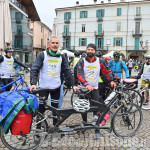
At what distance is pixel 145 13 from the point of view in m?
32.1

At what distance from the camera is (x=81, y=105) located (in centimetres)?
279

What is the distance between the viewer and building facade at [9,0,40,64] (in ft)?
71.6

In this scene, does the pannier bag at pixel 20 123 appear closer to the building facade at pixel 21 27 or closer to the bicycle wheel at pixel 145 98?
the bicycle wheel at pixel 145 98

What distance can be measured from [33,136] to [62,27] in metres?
35.6

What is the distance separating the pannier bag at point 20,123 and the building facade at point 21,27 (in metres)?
21.1

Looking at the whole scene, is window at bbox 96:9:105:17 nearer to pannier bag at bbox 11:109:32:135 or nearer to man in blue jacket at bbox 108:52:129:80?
man in blue jacket at bbox 108:52:129:80

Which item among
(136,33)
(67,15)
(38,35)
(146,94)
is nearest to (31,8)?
(67,15)

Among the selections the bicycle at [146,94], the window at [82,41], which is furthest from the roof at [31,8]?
the bicycle at [146,94]

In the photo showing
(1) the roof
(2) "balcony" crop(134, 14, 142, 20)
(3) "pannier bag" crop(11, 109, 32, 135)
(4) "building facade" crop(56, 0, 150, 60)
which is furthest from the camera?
(4) "building facade" crop(56, 0, 150, 60)

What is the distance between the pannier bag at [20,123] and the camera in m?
2.40

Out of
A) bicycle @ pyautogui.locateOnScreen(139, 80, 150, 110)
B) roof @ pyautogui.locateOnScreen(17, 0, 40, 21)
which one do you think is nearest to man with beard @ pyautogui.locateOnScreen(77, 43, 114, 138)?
bicycle @ pyautogui.locateOnScreen(139, 80, 150, 110)

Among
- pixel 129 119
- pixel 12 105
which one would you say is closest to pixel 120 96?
pixel 129 119

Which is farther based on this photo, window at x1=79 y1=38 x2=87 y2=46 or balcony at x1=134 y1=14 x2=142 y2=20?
window at x1=79 y1=38 x2=87 y2=46

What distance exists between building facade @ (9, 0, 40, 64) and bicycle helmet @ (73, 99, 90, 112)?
68.9ft
